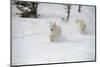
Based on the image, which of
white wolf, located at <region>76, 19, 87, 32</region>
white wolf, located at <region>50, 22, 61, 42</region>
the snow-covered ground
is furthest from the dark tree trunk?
white wolf, located at <region>76, 19, 87, 32</region>

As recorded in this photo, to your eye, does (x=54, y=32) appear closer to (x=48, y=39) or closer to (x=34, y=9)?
(x=48, y=39)

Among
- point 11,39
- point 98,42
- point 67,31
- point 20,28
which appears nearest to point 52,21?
point 67,31

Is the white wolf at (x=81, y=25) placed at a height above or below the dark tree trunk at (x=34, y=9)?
below

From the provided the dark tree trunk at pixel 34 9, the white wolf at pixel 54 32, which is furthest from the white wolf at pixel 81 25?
the dark tree trunk at pixel 34 9

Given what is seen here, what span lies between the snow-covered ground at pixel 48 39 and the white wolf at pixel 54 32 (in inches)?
1.4

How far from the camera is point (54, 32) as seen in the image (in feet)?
6.70

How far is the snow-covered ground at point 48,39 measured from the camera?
1.90 metres

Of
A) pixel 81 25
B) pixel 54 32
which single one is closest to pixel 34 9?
pixel 54 32

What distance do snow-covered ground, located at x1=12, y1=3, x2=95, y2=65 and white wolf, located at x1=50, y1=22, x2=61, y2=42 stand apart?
4 cm

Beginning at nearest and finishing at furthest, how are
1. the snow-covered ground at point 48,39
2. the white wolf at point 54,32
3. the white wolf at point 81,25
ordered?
1. the snow-covered ground at point 48,39
2. the white wolf at point 54,32
3. the white wolf at point 81,25

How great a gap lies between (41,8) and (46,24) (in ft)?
0.60

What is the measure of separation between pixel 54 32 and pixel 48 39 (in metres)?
0.10

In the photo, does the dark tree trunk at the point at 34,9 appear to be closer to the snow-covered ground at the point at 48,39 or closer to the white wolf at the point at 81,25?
the snow-covered ground at the point at 48,39

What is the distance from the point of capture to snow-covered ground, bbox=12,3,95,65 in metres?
1.90
